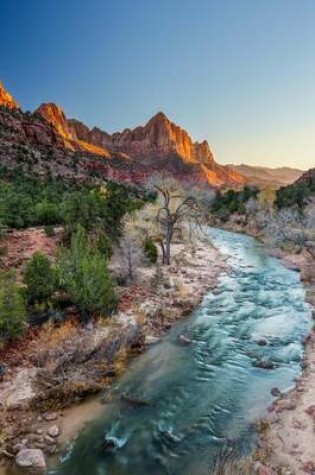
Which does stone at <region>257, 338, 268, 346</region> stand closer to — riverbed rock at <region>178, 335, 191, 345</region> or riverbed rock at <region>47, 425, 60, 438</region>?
riverbed rock at <region>178, 335, 191, 345</region>

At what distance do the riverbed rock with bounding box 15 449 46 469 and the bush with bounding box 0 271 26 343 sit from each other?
4.99 metres

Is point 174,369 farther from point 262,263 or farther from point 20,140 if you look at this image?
point 20,140

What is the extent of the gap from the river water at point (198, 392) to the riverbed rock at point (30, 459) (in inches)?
19.5

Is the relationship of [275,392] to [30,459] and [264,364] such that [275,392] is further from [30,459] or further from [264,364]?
[30,459]

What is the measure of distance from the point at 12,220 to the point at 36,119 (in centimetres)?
8486

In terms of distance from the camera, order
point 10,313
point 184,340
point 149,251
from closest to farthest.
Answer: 1. point 10,313
2. point 184,340
3. point 149,251

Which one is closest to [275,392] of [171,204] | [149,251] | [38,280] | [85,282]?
[85,282]

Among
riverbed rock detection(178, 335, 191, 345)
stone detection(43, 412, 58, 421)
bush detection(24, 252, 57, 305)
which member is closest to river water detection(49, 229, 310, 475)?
riverbed rock detection(178, 335, 191, 345)

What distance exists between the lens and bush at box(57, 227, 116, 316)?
52.3 ft

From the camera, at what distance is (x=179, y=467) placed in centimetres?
870

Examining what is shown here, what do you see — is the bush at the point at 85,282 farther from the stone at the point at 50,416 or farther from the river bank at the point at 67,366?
the stone at the point at 50,416

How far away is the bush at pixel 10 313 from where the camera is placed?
13078 millimetres

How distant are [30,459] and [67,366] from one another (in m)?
3.74

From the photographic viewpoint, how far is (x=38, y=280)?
52.3 ft
